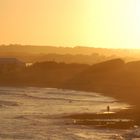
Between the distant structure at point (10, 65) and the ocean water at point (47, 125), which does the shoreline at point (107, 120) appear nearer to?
the ocean water at point (47, 125)

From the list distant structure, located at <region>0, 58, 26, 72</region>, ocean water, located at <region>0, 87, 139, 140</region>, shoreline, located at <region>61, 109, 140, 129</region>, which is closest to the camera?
ocean water, located at <region>0, 87, 139, 140</region>

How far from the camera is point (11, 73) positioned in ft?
366

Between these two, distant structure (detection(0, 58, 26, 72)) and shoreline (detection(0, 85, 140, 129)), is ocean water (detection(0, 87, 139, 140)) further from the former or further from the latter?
distant structure (detection(0, 58, 26, 72))

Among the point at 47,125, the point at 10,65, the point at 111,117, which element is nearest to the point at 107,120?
the point at 111,117

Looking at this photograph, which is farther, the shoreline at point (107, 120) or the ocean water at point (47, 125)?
the shoreline at point (107, 120)

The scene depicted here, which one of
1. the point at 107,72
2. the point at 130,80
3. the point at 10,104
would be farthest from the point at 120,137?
the point at 107,72

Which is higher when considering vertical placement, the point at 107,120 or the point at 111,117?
the point at 111,117

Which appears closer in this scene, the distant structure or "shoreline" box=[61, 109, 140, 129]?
"shoreline" box=[61, 109, 140, 129]

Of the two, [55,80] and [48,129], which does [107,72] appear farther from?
[48,129]

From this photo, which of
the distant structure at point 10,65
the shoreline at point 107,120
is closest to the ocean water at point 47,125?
the shoreline at point 107,120

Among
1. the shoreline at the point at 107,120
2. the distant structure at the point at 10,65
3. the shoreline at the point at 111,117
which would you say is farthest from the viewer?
the distant structure at the point at 10,65

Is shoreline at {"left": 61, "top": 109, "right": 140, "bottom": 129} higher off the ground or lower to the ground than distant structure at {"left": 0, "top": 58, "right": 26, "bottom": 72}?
lower

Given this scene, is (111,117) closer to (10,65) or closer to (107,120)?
(107,120)

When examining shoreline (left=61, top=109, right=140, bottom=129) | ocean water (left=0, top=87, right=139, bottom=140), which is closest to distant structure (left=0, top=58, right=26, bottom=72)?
ocean water (left=0, top=87, right=139, bottom=140)
